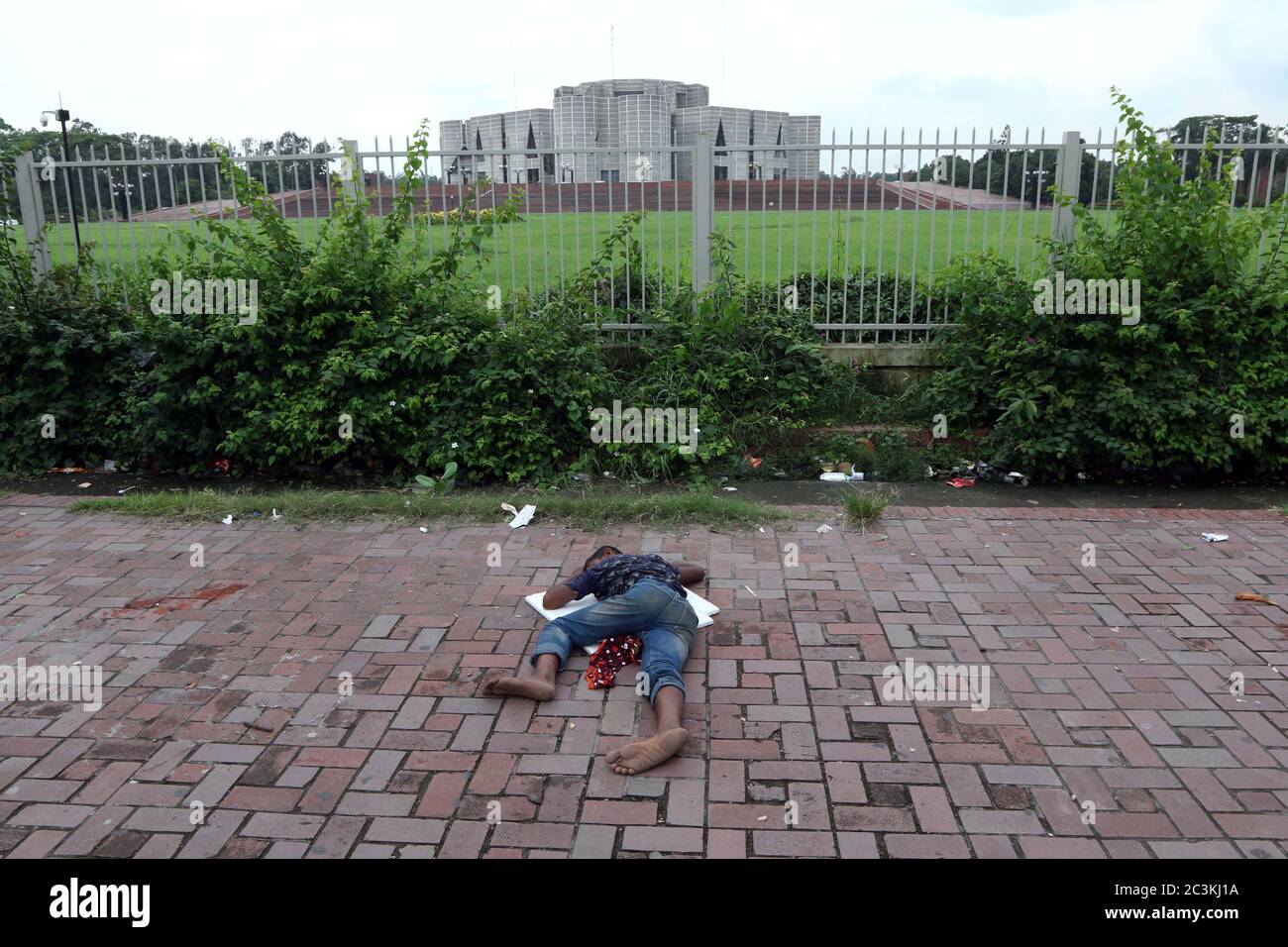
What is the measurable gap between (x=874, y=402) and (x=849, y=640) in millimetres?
3682

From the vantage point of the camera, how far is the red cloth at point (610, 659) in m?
3.83

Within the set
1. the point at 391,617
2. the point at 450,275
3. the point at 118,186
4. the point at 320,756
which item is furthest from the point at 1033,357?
the point at 118,186

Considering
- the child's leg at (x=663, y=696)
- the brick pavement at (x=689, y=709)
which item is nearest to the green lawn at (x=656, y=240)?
the brick pavement at (x=689, y=709)

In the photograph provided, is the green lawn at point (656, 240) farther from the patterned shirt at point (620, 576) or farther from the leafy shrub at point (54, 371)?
the patterned shirt at point (620, 576)

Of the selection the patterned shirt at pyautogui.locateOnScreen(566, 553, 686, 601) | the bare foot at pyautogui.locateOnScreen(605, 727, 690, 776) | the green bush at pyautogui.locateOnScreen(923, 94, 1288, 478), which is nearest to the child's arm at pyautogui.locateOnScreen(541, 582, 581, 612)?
the patterned shirt at pyautogui.locateOnScreen(566, 553, 686, 601)

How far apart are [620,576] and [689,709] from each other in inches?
29.6

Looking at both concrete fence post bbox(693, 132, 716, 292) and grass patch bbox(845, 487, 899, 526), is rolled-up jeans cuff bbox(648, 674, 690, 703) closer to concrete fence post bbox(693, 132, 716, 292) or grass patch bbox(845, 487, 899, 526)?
grass patch bbox(845, 487, 899, 526)

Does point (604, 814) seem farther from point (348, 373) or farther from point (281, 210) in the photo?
point (281, 210)

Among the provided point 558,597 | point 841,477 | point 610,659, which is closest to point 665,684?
point 610,659

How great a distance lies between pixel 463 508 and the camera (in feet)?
19.7

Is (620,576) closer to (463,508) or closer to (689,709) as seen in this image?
(689,709)

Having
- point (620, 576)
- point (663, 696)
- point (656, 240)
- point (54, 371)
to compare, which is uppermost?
point (656, 240)

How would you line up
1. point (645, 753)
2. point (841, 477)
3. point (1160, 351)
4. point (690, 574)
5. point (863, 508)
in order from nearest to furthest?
point (645, 753), point (690, 574), point (863, 508), point (1160, 351), point (841, 477)

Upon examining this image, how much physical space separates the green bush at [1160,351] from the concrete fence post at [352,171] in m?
4.94
